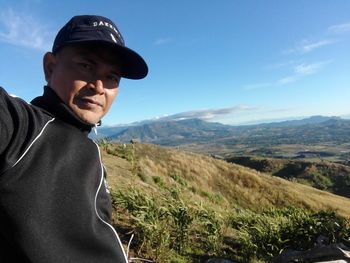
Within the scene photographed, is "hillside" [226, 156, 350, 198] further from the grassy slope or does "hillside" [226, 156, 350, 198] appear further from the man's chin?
the man's chin

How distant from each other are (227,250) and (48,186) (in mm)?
7981

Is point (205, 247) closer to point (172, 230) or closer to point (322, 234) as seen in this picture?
point (172, 230)

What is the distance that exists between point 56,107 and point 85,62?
1.13ft

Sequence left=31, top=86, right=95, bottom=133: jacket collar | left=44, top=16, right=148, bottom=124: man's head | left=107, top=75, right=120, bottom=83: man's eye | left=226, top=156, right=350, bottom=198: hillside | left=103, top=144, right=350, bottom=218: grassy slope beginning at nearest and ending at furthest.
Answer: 1. left=31, top=86, right=95, bottom=133: jacket collar
2. left=44, top=16, right=148, bottom=124: man's head
3. left=107, top=75, right=120, bottom=83: man's eye
4. left=103, top=144, right=350, bottom=218: grassy slope
5. left=226, top=156, right=350, bottom=198: hillside

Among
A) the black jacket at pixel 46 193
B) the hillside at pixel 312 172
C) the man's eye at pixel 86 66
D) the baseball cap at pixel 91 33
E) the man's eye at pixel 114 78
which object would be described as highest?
the baseball cap at pixel 91 33

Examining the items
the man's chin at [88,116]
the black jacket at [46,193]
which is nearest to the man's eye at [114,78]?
the man's chin at [88,116]

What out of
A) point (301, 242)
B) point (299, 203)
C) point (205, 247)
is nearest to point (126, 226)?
point (205, 247)

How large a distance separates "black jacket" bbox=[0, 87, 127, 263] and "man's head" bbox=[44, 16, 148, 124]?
0.26 meters

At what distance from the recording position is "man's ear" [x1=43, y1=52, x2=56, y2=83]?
226 cm

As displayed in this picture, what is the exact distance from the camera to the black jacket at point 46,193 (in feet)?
5.24

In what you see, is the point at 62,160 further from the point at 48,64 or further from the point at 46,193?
the point at 48,64

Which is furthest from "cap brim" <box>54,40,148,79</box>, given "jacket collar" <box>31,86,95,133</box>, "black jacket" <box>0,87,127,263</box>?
"black jacket" <box>0,87,127,263</box>

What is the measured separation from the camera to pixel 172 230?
8.74 metres

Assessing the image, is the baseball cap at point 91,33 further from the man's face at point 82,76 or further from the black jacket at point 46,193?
the black jacket at point 46,193
